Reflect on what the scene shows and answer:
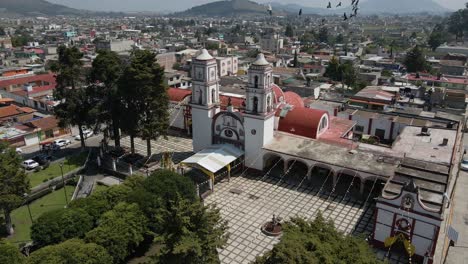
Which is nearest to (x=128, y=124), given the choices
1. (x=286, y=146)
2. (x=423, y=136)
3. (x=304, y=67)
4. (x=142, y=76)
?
(x=142, y=76)

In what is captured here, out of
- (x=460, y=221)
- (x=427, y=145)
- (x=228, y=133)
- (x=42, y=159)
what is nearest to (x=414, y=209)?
(x=460, y=221)

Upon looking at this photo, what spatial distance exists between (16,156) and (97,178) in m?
8.44

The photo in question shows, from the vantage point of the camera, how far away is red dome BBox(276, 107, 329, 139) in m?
30.4

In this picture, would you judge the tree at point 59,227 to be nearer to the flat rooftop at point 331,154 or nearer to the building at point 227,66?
the flat rooftop at point 331,154

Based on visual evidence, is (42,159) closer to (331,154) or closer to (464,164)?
(331,154)

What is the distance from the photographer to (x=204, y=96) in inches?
1199

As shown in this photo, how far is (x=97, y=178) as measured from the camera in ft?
97.3

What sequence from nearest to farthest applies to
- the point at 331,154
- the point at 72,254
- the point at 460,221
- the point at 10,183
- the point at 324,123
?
the point at 72,254, the point at 10,183, the point at 460,221, the point at 331,154, the point at 324,123

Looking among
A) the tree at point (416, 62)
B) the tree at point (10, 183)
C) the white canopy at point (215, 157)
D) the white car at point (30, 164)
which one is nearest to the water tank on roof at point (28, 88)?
the white car at point (30, 164)

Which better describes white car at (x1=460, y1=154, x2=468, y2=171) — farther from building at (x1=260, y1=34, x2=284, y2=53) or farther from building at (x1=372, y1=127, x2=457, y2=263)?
building at (x1=260, y1=34, x2=284, y2=53)

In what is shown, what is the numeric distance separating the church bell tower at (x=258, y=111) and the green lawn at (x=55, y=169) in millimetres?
14747

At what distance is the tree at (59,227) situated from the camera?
18500 millimetres

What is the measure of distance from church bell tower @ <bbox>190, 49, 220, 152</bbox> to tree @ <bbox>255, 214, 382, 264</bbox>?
55.8 ft

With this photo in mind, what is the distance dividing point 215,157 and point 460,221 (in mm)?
16899
